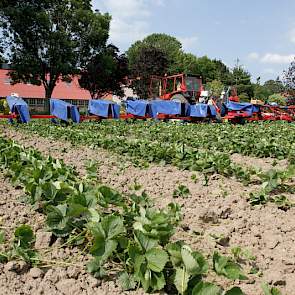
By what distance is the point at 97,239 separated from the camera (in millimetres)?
2279

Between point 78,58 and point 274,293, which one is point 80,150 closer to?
point 274,293

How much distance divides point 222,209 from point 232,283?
1476mm

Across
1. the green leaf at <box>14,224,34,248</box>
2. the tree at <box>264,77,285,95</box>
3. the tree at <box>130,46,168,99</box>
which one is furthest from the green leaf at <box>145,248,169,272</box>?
the tree at <box>130,46,168,99</box>

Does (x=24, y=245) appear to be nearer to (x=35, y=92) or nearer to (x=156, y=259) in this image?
(x=156, y=259)

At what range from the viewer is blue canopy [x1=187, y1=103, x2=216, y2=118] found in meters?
17.5

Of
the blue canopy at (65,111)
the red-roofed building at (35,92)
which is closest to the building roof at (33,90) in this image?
the red-roofed building at (35,92)

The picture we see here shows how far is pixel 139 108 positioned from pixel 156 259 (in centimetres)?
1548

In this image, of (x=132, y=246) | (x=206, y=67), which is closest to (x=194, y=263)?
(x=132, y=246)

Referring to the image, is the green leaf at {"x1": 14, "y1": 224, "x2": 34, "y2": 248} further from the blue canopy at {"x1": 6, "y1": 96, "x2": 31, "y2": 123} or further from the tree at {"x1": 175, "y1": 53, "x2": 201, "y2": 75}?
the tree at {"x1": 175, "y1": 53, "x2": 201, "y2": 75}

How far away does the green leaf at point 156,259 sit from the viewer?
2121 mm

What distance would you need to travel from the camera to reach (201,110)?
1755cm

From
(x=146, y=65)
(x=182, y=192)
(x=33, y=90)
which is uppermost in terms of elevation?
(x=146, y=65)

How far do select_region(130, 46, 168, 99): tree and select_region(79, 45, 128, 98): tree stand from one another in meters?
2.51

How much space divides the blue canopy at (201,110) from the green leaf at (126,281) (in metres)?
15.5
